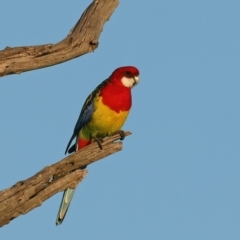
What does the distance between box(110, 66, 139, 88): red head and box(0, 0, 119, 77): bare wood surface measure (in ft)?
6.09

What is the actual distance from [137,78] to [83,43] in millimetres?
2275

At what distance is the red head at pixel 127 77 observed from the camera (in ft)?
A: 28.6

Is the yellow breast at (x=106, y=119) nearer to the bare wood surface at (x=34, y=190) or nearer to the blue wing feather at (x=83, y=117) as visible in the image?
the blue wing feather at (x=83, y=117)

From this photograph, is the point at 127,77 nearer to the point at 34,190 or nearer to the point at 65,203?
the point at 65,203

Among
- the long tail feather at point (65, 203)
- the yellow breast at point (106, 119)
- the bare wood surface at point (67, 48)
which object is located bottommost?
the long tail feather at point (65, 203)

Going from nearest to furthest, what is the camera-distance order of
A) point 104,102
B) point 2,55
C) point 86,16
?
point 2,55 < point 86,16 < point 104,102

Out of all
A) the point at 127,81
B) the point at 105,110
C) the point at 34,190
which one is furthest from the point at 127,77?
the point at 34,190

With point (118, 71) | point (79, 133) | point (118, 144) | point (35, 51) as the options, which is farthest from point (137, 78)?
point (35, 51)

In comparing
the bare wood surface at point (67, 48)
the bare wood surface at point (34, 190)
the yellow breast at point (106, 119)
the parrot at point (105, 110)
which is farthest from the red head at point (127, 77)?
the bare wood surface at point (34, 190)

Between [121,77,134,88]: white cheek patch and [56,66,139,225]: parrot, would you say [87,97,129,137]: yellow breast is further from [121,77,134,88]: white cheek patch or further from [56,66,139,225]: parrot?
[121,77,134,88]: white cheek patch

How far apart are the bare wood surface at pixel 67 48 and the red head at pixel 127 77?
6.09 ft

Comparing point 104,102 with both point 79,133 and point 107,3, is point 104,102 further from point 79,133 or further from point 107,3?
point 107,3

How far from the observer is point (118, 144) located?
7.01 meters

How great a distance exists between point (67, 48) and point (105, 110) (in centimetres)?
222
